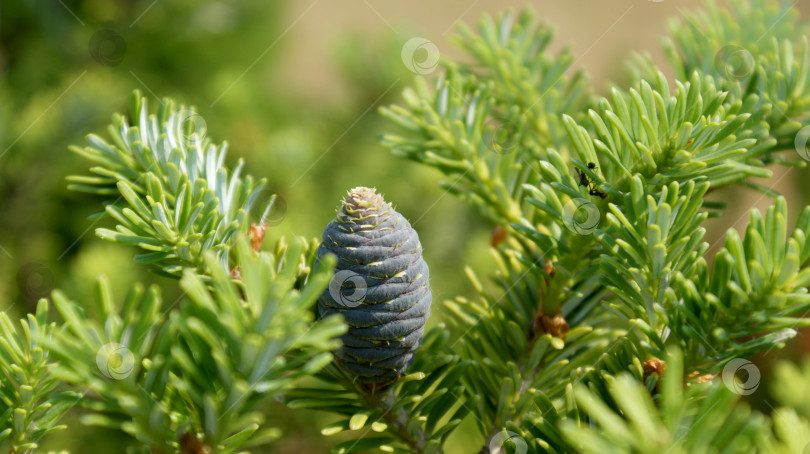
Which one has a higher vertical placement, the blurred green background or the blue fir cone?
the blurred green background

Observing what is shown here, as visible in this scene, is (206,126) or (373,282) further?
(206,126)

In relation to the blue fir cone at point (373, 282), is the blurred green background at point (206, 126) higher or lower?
higher

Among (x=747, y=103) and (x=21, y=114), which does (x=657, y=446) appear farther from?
(x=21, y=114)

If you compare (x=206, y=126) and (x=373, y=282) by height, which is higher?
(x=206, y=126)

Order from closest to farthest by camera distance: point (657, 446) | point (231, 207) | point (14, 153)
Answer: point (657, 446) → point (231, 207) → point (14, 153)

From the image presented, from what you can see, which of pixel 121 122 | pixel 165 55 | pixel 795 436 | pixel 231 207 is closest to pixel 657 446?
pixel 795 436
